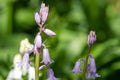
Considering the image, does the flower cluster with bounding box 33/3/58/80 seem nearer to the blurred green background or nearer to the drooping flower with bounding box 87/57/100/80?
the drooping flower with bounding box 87/57/100/80

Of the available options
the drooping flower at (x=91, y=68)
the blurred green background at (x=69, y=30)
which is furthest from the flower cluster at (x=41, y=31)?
the blurred green background at (x=69, y=30)

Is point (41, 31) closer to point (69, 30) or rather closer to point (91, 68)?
point (91, 68)

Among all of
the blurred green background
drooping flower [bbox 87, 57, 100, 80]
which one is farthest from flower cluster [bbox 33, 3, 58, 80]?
the blurred green background

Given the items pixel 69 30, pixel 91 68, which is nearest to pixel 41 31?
pixel 91 68

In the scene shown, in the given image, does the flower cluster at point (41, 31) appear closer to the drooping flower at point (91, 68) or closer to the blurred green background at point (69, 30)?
the drooping flower at point (91, 68)

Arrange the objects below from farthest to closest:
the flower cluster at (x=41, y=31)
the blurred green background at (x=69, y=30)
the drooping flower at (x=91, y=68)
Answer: the blurred green background at (x=69, y=30) < the drooping flower at (x=91, y=68) < the flower cluster at (x=41, y=31)

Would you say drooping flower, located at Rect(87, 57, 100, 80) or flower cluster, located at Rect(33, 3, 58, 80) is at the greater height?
→ flower cluster, located at Rect(33, 3, 58, 80)

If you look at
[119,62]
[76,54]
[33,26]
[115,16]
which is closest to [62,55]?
[76,54]

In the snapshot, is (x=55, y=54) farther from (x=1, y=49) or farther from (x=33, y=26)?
(x=33, y=26)

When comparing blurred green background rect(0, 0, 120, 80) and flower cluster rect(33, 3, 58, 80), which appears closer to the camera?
flower cluster rect(33, 3, 58, 80)
